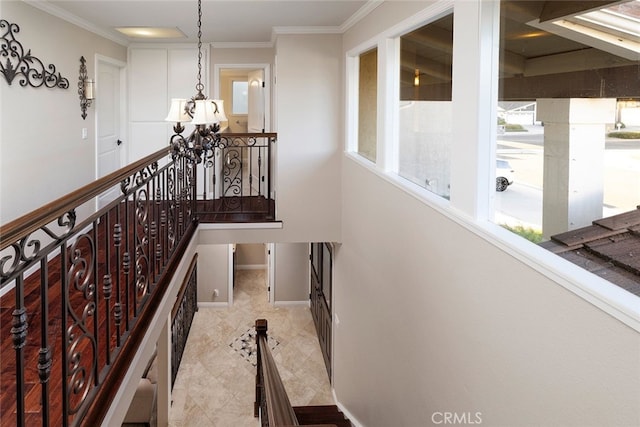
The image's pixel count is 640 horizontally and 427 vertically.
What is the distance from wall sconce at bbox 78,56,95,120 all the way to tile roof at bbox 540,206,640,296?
18.0 feet

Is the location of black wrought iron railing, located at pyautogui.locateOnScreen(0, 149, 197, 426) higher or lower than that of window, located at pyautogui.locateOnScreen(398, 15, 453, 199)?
lower

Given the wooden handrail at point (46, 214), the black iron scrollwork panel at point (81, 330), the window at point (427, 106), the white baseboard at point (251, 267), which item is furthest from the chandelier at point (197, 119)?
the white baseboard at point (251, 267)

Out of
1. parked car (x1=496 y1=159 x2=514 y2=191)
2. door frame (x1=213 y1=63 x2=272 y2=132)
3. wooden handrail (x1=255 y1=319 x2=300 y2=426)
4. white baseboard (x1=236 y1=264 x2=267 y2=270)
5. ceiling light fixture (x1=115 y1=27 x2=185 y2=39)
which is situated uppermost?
ceiling light fixture (x1=115 y1=27 x2=185 y2=39)

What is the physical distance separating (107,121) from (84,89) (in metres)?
1.11

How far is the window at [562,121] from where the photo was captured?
1604 mm

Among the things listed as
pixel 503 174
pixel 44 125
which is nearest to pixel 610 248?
pixel 503 174

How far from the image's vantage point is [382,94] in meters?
4.40

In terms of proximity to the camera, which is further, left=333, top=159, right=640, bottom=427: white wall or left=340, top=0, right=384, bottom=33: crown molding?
left=340, top=0, right=384, bottom=33: crown molding

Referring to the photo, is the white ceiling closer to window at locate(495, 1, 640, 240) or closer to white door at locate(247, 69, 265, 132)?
white door at locate(247, 69, 265, 132)

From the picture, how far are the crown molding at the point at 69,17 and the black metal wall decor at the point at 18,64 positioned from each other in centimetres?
45

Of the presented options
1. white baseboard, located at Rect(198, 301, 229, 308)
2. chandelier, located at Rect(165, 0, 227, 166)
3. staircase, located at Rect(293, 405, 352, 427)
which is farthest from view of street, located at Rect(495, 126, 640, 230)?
white baseboard, located at Rect(198, 301, 229, 308)

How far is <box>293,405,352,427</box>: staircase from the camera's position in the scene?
6.26 meters

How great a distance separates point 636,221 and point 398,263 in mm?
2388

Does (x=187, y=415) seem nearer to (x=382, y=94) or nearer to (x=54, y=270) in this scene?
(x=54, y=270)
